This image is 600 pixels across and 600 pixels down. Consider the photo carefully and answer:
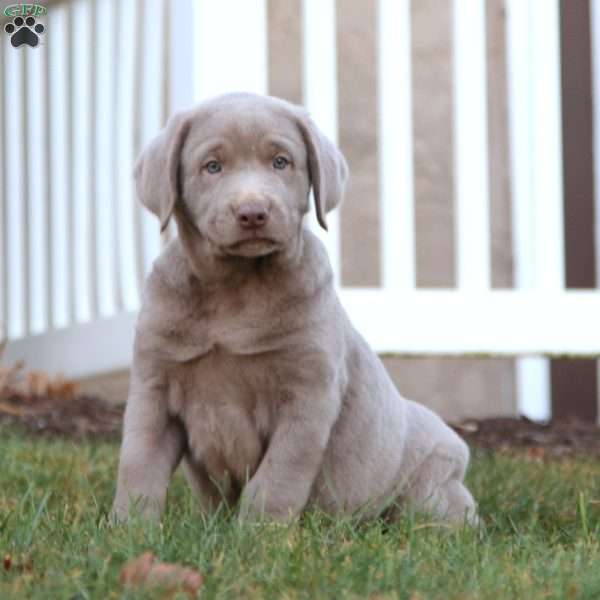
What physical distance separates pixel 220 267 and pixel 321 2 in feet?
12.4

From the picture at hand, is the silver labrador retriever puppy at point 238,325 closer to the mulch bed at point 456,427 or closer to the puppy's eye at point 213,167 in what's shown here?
the puppy's eye at point 213,167

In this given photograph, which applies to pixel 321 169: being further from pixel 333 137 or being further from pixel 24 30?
pixel 24 30

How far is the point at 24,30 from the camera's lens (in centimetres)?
812

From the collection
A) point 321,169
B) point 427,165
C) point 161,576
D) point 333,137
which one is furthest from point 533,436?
point 161,576

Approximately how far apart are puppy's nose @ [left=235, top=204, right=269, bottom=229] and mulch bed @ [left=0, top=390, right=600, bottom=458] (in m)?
2.87

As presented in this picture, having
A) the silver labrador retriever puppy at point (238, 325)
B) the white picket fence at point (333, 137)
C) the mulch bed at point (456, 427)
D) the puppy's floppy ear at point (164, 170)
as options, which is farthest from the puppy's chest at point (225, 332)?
the white picket fence at point (333, 137)

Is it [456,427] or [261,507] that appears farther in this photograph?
[456,427]

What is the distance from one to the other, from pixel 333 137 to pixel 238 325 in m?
3.58

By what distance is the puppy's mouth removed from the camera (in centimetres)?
393

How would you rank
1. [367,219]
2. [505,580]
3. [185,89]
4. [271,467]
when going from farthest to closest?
[367,219] < [185,89] < [271,467] < [505,580]

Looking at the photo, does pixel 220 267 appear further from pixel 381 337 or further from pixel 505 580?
pixel 381 337

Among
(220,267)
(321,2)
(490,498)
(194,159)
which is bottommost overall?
(490,498)

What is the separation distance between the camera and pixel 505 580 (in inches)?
125

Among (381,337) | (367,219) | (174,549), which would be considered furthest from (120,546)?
(367,219)
